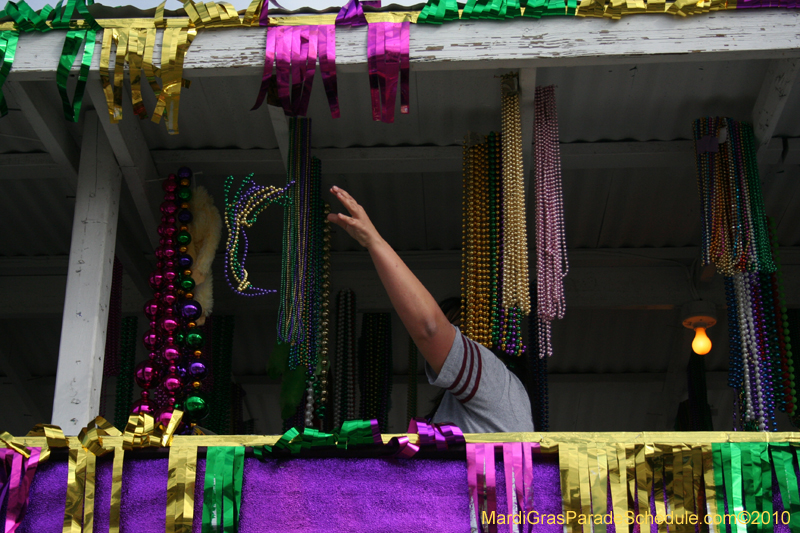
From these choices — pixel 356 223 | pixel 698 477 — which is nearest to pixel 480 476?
pixel 698 477

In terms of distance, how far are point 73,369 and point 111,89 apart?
0.93 m

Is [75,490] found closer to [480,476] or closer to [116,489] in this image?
[116,489]

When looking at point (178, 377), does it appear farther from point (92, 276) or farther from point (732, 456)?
point (732, 456)

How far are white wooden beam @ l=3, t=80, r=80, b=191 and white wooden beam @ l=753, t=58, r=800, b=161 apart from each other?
2716 mm

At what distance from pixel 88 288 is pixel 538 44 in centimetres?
172

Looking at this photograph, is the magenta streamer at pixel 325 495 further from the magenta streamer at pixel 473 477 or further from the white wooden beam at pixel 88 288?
the white wooden beam at pixel 88 288

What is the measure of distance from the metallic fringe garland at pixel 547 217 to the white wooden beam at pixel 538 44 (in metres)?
0.47

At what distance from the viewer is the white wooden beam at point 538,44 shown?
98.0 inches

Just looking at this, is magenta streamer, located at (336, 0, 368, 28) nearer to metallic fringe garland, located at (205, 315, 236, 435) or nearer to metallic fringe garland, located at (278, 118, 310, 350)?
metallic fringe garland, located at (278, 118, 310, 350)

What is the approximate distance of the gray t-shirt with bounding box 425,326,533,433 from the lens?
2139mm

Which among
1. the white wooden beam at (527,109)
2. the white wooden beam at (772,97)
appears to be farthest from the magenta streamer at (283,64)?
the white wooden beam at (772,97)

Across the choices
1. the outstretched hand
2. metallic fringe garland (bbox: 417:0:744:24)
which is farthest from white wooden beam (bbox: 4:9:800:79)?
the outstretched hand

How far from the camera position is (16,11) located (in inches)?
104

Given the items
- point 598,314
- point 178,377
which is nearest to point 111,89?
point 178,377
